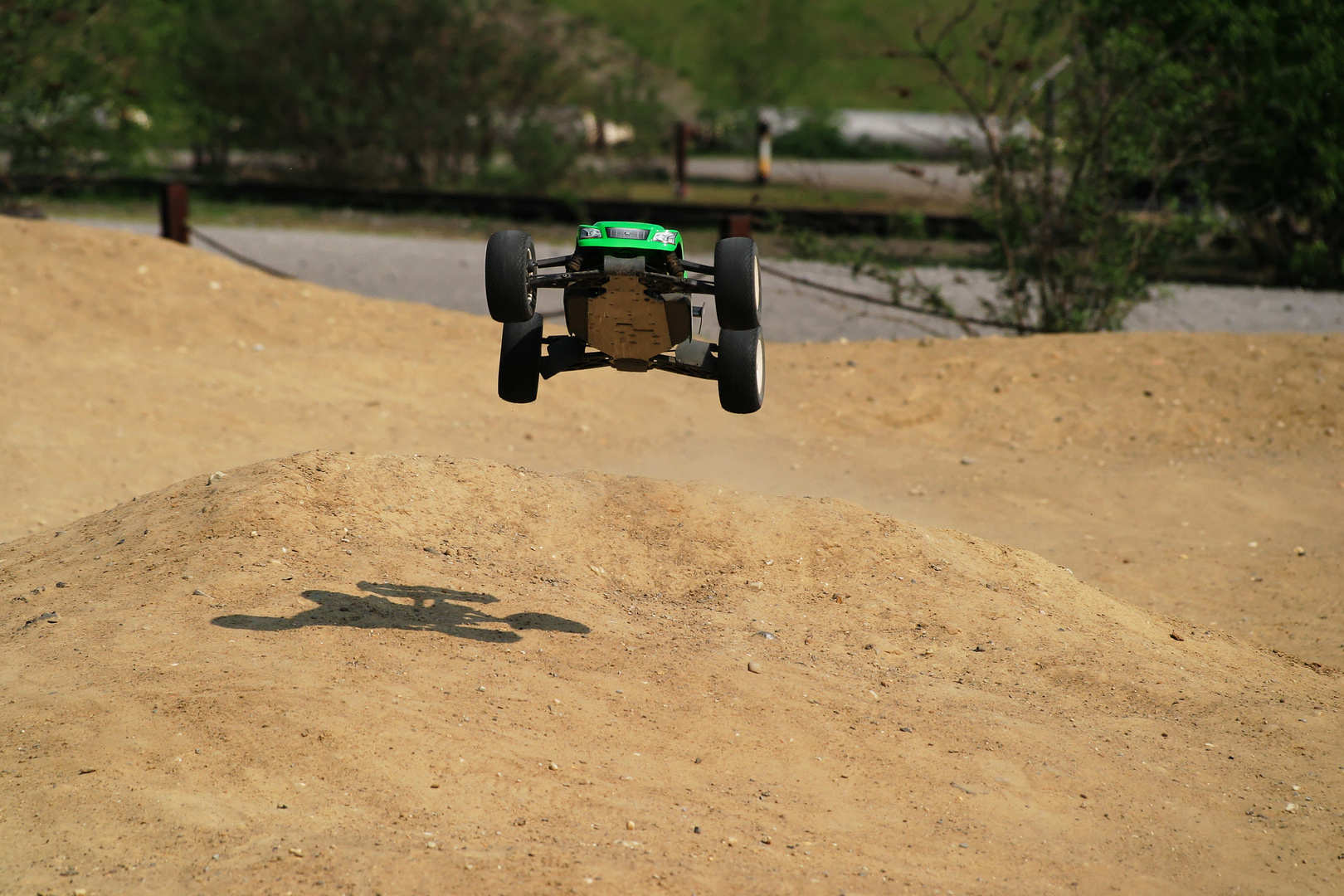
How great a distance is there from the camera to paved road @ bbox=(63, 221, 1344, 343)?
1406cm

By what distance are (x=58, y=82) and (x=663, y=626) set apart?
1384 cm

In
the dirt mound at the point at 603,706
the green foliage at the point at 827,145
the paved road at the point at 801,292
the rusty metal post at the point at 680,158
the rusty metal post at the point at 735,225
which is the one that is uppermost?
the green foliage at the point at 827,145

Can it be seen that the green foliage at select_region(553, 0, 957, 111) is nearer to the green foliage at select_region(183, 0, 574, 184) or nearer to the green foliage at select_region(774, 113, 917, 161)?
the green foliage at select_region(774, 113, 917, 161)

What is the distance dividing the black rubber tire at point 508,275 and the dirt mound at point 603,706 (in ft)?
5.44

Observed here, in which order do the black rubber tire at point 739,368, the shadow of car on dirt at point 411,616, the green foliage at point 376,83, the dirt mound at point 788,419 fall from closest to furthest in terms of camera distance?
the black rubber tire at point 739,368 → the shadow of car on dirt at point 411,616 → the dirt mound at point 788,419 → the green foliage at point 376,83

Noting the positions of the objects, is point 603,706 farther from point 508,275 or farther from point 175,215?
point 175,215

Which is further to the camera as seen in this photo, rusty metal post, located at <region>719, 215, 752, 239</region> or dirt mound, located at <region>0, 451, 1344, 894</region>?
rusty metal post, located at <region>719, 215, 752, 239</region>

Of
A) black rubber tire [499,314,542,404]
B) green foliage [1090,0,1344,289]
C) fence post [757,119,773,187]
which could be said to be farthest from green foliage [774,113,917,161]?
black rubber tire [499,314,542,404]

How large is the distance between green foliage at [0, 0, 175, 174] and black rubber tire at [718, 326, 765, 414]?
1426cm

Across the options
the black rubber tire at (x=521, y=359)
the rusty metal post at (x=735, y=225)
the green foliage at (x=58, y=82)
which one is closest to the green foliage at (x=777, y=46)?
the green foliage at (x=58, y=82)

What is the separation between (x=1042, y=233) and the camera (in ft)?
39.4

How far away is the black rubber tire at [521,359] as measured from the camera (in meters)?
4.13

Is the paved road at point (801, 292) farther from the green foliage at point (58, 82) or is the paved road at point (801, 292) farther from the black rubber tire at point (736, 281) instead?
the black rubber tire at point (736, 281)

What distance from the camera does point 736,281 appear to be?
376 centimetres
